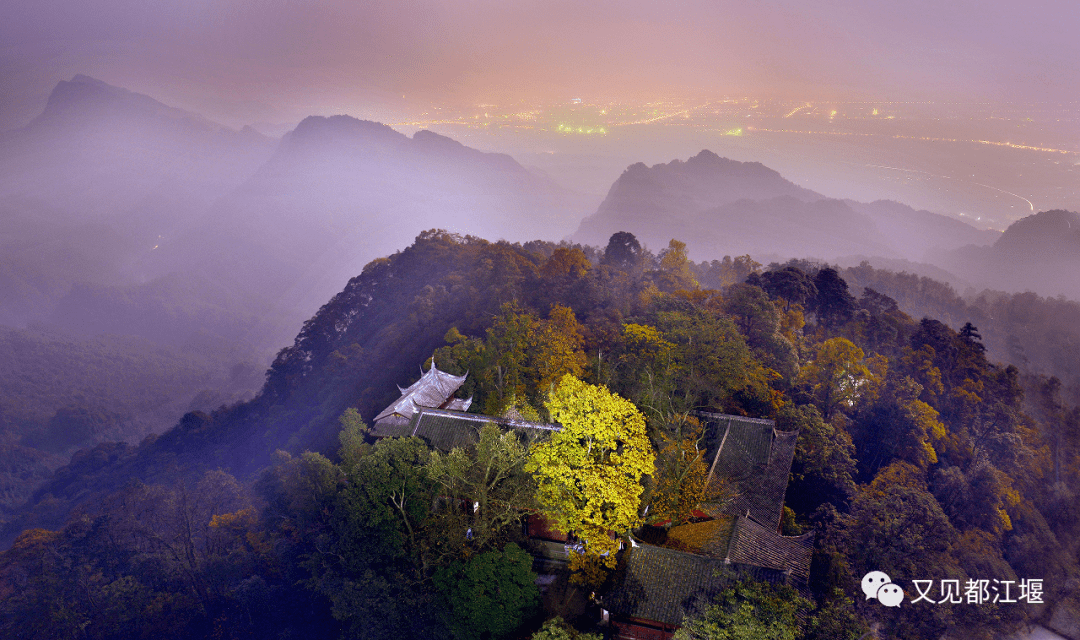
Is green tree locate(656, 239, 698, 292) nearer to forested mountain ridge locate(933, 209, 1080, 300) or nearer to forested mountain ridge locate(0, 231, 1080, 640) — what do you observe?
forested mountain ridge locate(0, 231, 1080, 640)

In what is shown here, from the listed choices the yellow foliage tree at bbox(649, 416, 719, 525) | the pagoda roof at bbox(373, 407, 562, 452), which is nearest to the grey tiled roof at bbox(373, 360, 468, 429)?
the pagoda roof at bbox(373, 407, 562, 452)

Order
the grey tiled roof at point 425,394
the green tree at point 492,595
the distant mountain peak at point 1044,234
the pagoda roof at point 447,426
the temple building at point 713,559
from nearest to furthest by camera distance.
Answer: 1. the temple building at point 713,559
2. the green tree at point 492,595
3. the pagoda roof at point 447,426
4. the grey tiled roof at point 425,394
5. the distant mountain peak at point 1044,234

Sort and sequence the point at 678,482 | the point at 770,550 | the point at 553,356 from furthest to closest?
the point at 553,356 → the point at 678,482 → the point at 770,550

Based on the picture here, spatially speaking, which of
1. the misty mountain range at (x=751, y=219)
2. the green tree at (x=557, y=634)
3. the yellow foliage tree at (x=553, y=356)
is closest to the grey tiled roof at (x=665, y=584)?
the green tree at (x=557, y=634)

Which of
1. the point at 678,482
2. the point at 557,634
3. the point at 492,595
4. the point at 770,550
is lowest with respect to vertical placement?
the point at 492,595

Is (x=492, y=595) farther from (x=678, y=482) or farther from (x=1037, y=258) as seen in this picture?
(x=1037, y=258)

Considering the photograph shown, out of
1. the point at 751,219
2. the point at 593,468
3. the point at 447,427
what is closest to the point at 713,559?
the point at 593,468

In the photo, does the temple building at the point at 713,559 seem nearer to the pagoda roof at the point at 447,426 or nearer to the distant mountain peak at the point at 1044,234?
the pagoda roof at the point at 447,426

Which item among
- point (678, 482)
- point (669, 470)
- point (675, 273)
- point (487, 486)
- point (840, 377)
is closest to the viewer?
point (487, 486)
